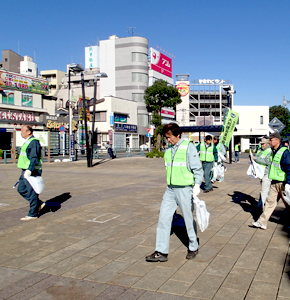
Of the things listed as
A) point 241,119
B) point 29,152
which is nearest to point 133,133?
point 241,119

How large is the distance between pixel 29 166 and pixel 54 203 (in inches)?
84.8

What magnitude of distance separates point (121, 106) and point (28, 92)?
1881cm

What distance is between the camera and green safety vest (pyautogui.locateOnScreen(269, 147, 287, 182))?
554 cm

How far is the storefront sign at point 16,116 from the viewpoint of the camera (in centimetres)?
3527

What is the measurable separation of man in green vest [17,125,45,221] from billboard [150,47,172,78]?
6146 centimetres

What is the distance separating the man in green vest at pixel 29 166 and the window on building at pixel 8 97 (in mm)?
31807

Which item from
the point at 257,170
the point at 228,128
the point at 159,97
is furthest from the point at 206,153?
the point at 159,97

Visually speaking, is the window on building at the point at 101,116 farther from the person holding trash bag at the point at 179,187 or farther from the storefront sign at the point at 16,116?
the person holding trash bag at the point at 179,187

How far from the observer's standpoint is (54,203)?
8289mm

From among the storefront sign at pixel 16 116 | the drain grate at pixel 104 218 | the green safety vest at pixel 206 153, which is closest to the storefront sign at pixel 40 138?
the storefront sign at pixel 16 116

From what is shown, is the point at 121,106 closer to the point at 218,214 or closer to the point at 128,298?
the point at 218,214

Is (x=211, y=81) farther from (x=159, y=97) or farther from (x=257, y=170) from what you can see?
(x=257, y=170)

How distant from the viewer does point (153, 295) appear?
3.38m

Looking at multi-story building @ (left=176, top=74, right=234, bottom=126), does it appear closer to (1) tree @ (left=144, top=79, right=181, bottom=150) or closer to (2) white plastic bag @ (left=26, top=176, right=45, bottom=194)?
(1) tree @ (left=144, top=79, right=181, bottom=150)
